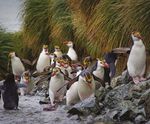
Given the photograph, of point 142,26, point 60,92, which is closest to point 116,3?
point 142,26

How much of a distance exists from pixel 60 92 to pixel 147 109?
8.82 feet

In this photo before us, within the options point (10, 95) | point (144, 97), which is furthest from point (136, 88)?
point (10, 95)

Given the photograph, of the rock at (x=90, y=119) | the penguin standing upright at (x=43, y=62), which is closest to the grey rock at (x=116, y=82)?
the rock at (x=90, y=119)

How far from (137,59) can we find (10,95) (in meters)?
2.24

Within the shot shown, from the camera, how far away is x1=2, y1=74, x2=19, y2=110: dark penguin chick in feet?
30.5

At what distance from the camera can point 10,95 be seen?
9.27 m

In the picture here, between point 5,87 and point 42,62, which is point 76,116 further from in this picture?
point 42,62

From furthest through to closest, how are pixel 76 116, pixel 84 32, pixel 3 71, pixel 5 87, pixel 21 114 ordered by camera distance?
pixel 3 71 → pixel 84 32 → pixel 5 87 → pixel 21 114 → pixel 76 116

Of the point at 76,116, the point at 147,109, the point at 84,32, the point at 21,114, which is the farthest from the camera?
the point at 84,32

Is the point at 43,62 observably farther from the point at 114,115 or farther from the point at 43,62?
the point at 114,115

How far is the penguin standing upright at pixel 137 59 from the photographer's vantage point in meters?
8.30

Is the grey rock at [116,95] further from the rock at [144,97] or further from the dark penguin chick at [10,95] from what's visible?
the dark penguin chick at [10,95]

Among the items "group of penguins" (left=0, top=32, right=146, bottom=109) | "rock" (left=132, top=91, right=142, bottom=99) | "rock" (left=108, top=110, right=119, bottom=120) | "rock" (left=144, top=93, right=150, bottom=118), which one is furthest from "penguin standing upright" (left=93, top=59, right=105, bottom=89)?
"rock" (left=144, top=93, right=150, bottom=118)

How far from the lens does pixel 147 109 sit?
23.6 ft
